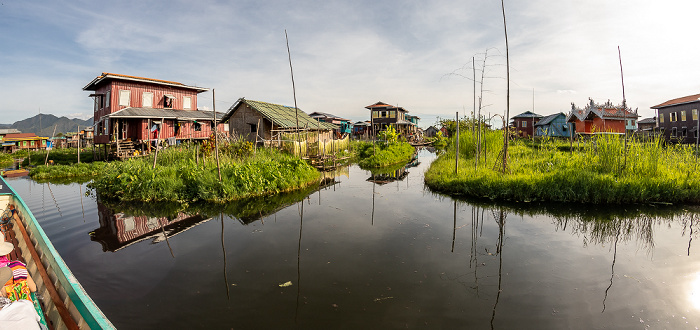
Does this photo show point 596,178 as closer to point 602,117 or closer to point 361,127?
point 602,117

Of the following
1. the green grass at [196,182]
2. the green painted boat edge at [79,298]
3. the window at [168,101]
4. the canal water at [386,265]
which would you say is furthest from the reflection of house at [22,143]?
the green painted boat edge at [79,298]

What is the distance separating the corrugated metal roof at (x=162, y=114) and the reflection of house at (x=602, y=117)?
2940 cm

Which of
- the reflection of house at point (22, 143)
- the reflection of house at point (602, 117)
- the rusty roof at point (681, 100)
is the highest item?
the rusty roof at point (681, 100)

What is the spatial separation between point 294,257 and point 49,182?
15.0 metres

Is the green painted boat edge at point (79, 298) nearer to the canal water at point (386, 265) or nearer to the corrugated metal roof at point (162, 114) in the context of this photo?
the canal water at point (386, 265)

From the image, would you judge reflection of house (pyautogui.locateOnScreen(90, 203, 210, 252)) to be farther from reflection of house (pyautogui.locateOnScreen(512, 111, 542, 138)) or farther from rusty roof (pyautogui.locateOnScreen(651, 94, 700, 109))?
reflection of house (pyautogui.locateOnScreen(512, 111, 542, 138))

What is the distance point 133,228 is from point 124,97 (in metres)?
18.1

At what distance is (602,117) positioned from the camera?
25453 millimetres

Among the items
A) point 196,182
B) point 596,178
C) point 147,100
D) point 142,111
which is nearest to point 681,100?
point 596,178

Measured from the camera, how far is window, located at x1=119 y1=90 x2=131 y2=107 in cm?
2122

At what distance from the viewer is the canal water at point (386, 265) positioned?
383 centimetres

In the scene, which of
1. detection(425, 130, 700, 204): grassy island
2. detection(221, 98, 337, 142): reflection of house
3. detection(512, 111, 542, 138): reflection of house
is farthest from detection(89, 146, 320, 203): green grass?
detection(512, 111, 542, 138): reflection of house

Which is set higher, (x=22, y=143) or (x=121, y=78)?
(x=121, y=78)

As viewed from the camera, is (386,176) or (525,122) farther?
(525,122)
